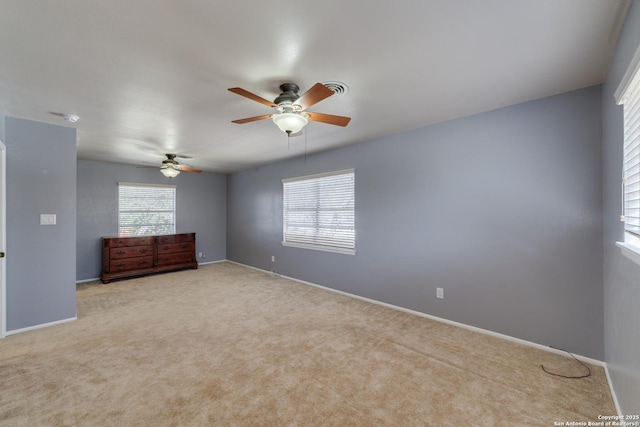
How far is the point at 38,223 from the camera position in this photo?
316 centimetres

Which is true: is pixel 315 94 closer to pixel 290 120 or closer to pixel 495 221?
pixel 290 120

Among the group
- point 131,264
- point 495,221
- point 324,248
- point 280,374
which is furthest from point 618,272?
point 131,264

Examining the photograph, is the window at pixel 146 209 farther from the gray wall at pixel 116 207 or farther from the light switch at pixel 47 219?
the light switch at pixel 47 219

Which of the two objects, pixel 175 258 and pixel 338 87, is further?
pixel 175 258

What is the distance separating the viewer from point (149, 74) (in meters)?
2.11

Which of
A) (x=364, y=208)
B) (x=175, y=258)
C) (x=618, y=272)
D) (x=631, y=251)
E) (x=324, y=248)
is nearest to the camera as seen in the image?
(x=631, y=251)

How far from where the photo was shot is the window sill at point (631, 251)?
1383 mm

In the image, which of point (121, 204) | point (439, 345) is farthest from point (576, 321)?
point (121, 204)

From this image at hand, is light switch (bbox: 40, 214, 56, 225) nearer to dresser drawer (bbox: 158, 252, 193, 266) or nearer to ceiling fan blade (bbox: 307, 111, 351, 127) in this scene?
dresser drawer (bbox: 158, 252, 193, 266)

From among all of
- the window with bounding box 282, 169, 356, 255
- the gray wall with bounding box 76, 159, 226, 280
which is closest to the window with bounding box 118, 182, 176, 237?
the gray wall with bounding box 76, 159, 226, 280

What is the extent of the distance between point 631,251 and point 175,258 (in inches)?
274

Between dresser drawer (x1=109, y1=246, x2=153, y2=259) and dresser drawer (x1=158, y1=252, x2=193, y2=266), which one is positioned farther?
dresser drawer (x1=158, y1=252, x2=193, y2=266)

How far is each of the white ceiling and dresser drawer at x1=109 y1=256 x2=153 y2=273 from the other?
3.28m

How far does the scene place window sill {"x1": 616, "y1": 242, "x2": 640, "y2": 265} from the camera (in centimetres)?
138
